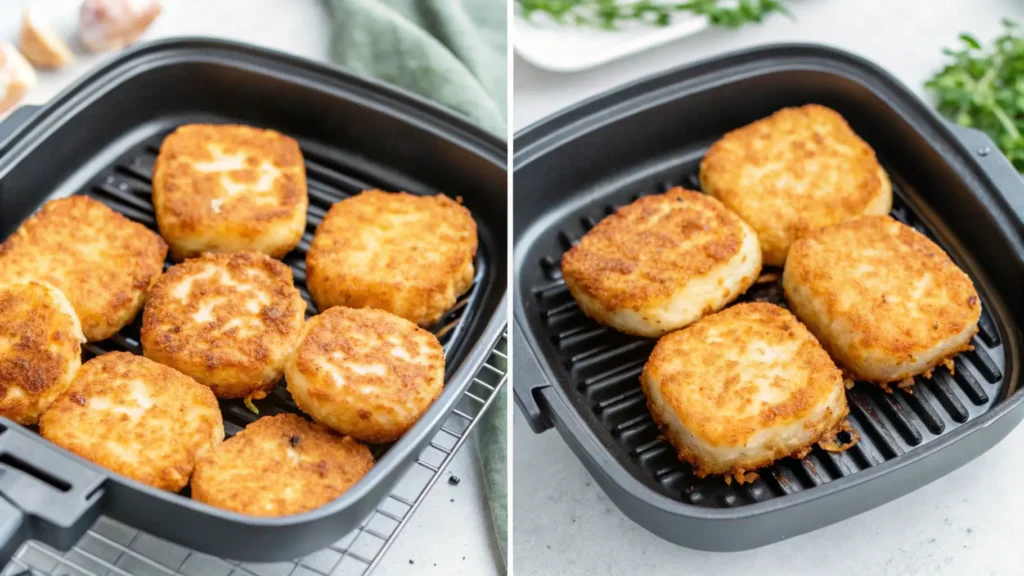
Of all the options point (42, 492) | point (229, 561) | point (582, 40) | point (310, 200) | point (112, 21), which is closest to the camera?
point (42, 492)

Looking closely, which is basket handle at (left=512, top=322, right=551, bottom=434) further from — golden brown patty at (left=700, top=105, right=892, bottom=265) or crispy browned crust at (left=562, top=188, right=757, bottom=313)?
golden brown patty at (left=700, top=105, right=892, bottom=265)

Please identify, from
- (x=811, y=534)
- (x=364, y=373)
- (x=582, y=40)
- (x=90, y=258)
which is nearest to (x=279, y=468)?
(x=364, y=373)

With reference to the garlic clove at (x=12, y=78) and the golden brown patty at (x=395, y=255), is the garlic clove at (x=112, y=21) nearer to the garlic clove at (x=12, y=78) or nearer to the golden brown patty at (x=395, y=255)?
the garlic clove at (x=12, y=78)

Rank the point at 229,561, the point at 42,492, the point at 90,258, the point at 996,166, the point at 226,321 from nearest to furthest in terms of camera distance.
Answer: the point at 42,492, the point at 229,561, the point at 226,321, the point at 90,258, the point at 996,166

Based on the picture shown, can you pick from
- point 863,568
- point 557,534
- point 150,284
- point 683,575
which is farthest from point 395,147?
point 863,568

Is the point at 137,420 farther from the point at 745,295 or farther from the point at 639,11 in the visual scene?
the point at 639,11

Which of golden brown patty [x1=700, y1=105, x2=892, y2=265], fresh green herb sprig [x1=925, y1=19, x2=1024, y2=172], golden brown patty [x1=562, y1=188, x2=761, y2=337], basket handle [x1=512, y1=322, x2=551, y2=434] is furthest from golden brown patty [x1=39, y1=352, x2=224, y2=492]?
fresh green herb sprig [x1=925, y1=19, x2=1024, y2=172]
